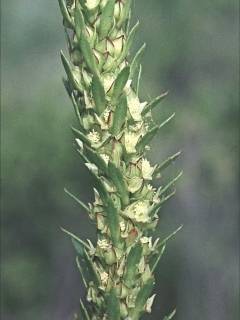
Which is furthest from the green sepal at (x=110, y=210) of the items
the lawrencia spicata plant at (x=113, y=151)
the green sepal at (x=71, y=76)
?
the green sepal at (x=71, y=76)

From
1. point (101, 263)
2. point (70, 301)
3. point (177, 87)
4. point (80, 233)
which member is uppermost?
point (177, 87)

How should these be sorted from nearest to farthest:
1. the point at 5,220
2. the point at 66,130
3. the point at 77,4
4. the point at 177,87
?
the point at 77,4 → the point at 66,130 → the point at 5,220 → the point at 177,87

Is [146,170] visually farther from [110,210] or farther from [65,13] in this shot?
[65,13]

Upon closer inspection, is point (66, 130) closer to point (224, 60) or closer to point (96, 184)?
point (224, 60)

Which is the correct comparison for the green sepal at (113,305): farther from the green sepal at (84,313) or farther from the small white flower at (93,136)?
the small white flower at (93,136)

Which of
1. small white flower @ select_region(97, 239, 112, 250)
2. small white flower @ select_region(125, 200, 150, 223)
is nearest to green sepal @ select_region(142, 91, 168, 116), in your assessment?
small white flower @ select_region(125, 200, 150, 223)

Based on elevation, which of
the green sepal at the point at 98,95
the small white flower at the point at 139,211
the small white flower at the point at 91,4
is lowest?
the small white flower at the point at 139,211

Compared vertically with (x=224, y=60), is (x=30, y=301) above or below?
below

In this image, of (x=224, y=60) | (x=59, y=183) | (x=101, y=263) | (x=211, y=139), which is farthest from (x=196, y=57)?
(x=101, y=263)
